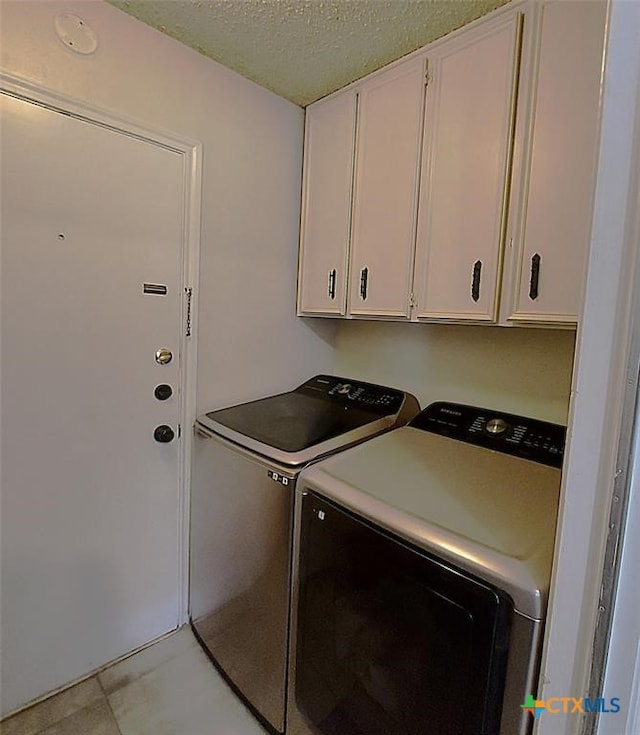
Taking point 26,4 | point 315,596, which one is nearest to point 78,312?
point 26,4

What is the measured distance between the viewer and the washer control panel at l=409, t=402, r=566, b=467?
4.36 feet

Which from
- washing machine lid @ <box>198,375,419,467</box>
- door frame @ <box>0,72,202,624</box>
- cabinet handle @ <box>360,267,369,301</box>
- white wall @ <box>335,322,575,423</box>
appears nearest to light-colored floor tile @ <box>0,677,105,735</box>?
door frame @ <box>0,72,202,624</box>

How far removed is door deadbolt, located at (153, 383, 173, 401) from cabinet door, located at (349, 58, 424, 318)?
0.83 metres

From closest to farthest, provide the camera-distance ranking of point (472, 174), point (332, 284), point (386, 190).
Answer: point (472, 174) < point (386, 190) < point (332, 284)

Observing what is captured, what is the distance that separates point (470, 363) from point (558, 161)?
0.81 meters

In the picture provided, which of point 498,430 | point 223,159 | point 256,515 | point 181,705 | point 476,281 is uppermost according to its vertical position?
point 223,159

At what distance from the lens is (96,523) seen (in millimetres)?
1469

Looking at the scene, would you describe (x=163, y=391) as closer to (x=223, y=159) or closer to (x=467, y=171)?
(x=223, y=159)

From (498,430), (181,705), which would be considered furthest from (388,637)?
(181,705)

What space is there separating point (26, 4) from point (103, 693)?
7.34 ft

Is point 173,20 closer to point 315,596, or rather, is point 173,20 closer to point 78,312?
point 78,312

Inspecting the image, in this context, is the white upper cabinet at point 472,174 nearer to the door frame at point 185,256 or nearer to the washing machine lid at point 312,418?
the washing machine lid at point 312,418

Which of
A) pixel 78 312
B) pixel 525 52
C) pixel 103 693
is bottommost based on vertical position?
pixel 103 693

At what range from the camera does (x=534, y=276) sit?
1172 millimetres
